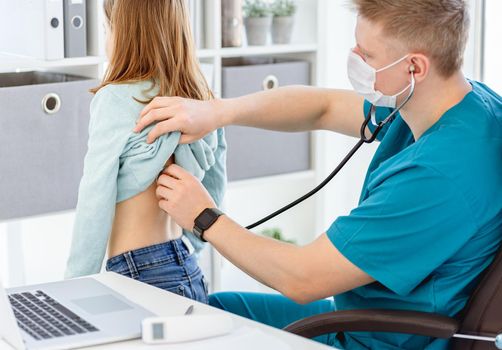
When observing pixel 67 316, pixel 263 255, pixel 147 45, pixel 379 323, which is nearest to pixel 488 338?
pixel 379 323

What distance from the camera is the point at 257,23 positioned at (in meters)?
3.06

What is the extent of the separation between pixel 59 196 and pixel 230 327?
1.36 m

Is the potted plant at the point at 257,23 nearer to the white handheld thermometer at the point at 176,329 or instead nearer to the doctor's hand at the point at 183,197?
the doctor's hand at the point at 183,197

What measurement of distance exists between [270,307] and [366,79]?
23.5 inches

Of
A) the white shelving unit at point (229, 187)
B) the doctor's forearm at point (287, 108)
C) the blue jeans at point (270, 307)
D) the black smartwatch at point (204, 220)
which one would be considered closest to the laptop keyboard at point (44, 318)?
the black smartwatch at point (204, 220)

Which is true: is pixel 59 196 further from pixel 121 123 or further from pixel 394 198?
pixel 394 198

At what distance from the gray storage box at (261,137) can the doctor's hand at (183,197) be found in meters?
1.12

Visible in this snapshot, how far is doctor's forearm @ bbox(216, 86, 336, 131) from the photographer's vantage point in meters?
2.04

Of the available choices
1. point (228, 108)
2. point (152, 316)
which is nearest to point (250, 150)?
point (228, 108)

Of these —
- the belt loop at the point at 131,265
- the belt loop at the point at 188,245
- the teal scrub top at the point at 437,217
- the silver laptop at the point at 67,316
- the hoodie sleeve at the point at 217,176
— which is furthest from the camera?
the hoodie sleeve at the point at 217,176

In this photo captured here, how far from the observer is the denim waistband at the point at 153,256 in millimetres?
1932

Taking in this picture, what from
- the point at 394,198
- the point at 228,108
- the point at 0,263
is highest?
the point at 228,108

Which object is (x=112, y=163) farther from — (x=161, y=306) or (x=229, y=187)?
(x=229, y=187)

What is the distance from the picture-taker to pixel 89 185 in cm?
187
